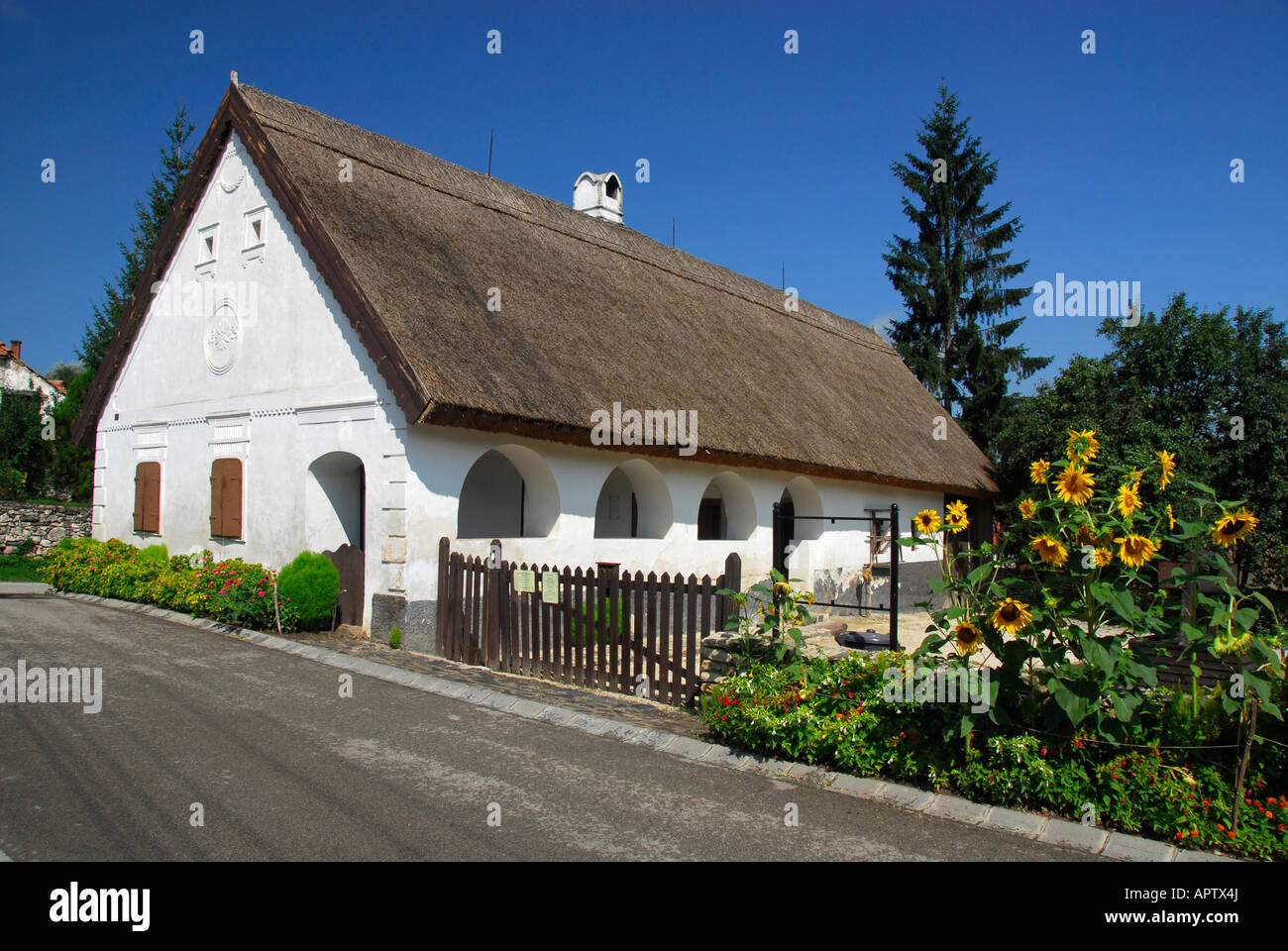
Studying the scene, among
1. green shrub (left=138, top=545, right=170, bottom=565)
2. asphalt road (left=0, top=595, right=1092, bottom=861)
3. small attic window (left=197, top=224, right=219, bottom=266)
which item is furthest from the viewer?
green shrub (left=138, top=545, right=170, bottom=565)

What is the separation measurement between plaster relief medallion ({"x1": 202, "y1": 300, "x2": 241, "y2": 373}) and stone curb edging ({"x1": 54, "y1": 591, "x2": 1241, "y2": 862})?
18.9 feet

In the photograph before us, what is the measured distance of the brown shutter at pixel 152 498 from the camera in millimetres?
15188

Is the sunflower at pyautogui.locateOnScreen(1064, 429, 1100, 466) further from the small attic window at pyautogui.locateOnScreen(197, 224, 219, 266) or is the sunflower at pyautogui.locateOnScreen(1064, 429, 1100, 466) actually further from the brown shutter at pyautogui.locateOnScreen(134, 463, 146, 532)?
the brown shutter at pyautogui.locateOnScreen(134, 463, 146, 532)

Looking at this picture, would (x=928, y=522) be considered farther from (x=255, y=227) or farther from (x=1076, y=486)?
(x=255, y=227)

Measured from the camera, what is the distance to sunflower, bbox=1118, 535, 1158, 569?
16.5 ft

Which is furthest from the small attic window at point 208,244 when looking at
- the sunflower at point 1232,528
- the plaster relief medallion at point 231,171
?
the sunflower at point 1232,528

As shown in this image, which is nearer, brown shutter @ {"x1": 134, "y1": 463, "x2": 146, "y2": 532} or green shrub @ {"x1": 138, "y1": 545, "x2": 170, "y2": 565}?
green shrub @ {"x1": 138, "y1": 545, "x2": 170, "y2": 565}

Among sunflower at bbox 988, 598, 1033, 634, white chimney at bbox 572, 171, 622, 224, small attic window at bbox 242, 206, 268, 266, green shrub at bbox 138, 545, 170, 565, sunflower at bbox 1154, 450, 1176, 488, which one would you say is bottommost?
green shrub at bbox 138, 545, 170, 565

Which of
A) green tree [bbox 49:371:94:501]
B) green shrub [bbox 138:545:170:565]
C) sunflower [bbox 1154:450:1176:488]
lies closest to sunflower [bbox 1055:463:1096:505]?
sunflower [bbox 1154:450:1176:488]

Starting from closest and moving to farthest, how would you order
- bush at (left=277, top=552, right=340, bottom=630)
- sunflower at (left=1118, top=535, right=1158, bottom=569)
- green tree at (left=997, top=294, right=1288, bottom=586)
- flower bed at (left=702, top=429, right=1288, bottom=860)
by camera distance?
flower bed at (left=702, top=429, right=1288, bottom=860)
sunflower at (left=1118, top=535, right=1158, bottom=569)
bush at (left=277, top=552, right=340, bottom=630)
green tree at (left=997, top=294, right=1288, bottom=586)

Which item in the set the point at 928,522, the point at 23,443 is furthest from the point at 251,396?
the point at 23,443

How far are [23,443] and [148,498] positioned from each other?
20263 mm
